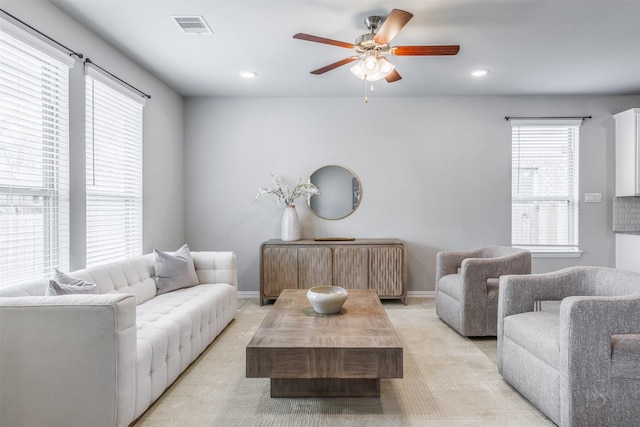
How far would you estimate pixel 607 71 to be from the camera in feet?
13.6

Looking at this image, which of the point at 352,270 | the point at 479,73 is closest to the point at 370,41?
the point at 479,73

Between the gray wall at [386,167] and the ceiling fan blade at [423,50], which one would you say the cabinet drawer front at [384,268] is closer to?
the gray wall at [386,167]

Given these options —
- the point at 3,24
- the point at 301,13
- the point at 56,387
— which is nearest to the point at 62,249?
the point at 56,387

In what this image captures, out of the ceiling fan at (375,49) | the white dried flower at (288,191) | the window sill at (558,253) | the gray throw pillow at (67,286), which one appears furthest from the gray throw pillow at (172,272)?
the window sill at (558,253)

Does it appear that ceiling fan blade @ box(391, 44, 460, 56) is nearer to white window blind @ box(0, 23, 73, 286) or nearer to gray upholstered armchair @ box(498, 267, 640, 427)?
gray upholstered armchair @ box(498, 267, 640, 427)

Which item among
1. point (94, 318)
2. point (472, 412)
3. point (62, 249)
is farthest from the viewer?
point (62, 249)

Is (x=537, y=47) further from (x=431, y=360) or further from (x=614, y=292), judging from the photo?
(x=431, y=360)

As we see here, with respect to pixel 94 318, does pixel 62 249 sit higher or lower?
higher

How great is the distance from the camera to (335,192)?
5.16 m

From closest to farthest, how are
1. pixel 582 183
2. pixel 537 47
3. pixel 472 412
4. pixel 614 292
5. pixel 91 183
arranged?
pixel 472 412
pixel 614 292
pixel 91 183
pixel 537 47
pixel 582 183

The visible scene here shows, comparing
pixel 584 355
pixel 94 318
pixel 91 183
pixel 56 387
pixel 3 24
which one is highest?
pixel 3 24

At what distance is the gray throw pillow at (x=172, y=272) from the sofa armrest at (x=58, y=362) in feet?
5.16

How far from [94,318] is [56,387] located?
1.27 ft

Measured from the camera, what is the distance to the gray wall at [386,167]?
5090 mm
